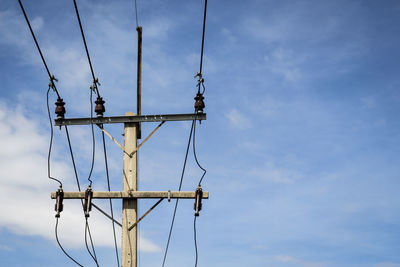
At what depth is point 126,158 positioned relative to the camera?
988 cm

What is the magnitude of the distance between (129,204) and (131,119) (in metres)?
1.83

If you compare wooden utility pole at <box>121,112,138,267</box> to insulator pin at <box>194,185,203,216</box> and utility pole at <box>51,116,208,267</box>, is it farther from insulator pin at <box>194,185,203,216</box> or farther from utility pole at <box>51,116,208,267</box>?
insulator pin at <box>194,185,203,216</box>

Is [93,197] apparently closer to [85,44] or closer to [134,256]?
[134,256]

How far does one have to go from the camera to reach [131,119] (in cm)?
1007

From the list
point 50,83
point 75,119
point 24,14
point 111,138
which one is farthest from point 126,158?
point 24,14

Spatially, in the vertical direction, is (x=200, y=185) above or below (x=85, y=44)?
below

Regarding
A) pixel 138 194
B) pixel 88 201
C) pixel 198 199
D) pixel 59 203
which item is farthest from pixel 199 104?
pixel 59 203

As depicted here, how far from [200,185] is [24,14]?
4.50 metres

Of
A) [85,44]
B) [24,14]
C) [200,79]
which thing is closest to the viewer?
[24,14]

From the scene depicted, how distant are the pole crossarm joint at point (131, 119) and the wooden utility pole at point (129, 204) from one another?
15 centimetres

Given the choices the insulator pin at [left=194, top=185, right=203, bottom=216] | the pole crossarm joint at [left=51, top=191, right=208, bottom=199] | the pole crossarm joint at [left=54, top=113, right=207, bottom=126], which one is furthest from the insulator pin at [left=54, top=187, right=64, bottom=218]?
the insulator pin at [left=194, top=185, right=203, bottom=216]

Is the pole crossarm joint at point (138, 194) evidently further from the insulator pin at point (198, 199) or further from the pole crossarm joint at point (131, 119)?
the pole crossarm joint at point (131, 119)

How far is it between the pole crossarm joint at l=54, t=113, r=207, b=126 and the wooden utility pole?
145mm

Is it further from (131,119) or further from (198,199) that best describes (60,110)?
(198,199)
